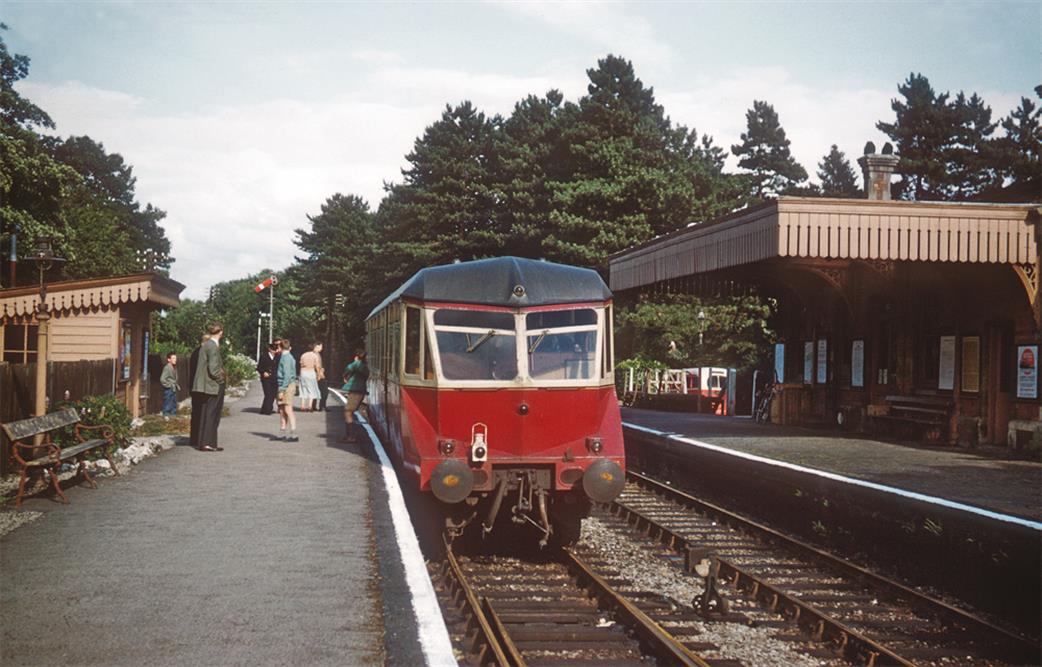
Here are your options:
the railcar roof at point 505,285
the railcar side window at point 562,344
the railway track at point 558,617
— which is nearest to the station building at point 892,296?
the railcar roof at point 505,285

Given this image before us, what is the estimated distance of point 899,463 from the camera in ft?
48.2

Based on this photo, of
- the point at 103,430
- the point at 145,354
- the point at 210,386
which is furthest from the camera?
the point at 145,354

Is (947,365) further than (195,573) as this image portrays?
Yes

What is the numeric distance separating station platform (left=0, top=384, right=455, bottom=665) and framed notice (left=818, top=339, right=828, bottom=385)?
12177 mm

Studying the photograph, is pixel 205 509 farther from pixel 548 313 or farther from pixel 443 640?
pixel 443 640

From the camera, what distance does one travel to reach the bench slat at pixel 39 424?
10664 millimetres

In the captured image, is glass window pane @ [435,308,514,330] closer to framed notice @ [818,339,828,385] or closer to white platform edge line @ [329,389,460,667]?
white platform edge line @ [329,389,460,667]

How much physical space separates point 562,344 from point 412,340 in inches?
62.3

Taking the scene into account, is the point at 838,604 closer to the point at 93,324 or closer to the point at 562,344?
the point at 562,344

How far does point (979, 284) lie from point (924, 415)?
2.50 metres

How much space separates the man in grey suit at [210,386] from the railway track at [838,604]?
250 inches

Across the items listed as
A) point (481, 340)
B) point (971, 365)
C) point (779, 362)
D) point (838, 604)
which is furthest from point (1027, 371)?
point (481, 340)

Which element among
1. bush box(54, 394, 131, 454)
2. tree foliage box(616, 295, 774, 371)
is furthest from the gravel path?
tree foliage box(616, 295, 774, 371)

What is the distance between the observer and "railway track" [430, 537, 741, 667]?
24.3 feet
